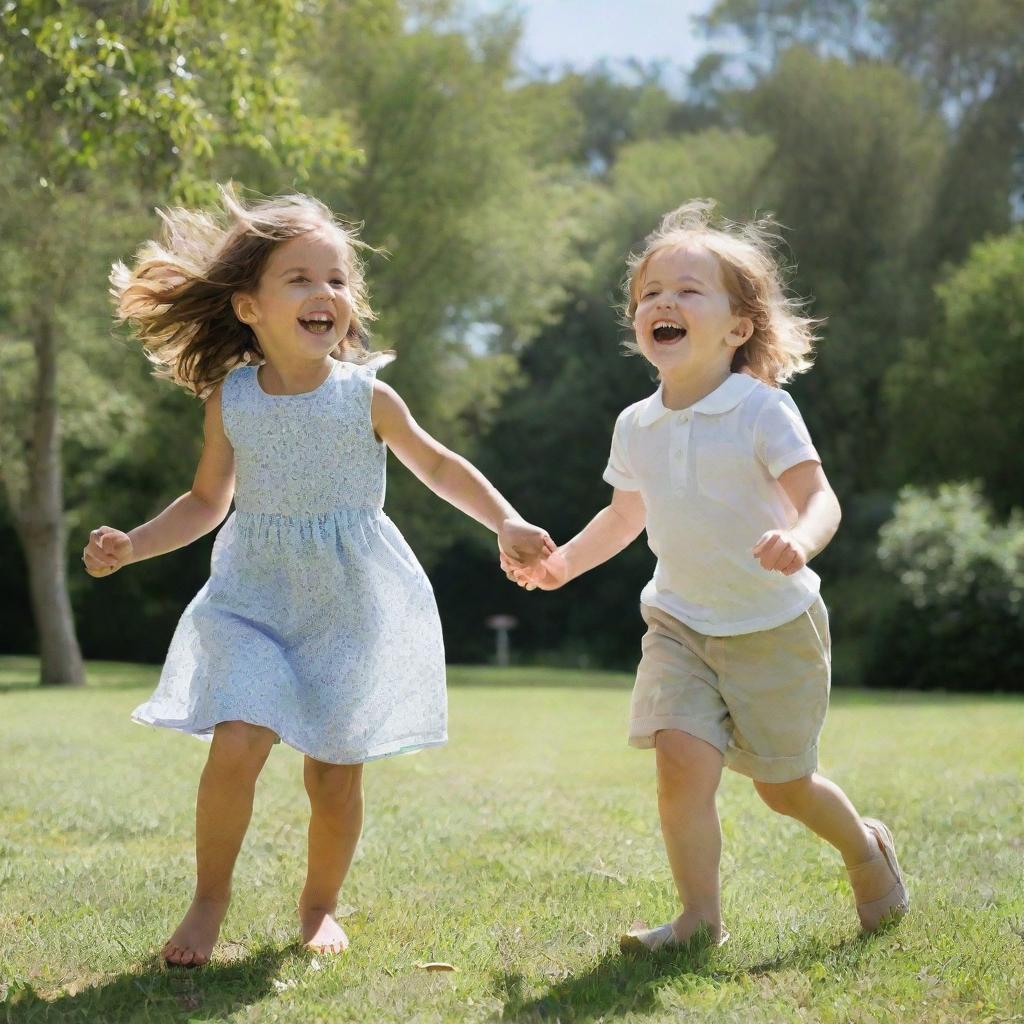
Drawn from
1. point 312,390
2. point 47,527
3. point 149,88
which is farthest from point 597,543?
point 47,527

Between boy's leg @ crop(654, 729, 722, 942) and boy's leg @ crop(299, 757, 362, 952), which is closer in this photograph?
boy's leg @ crop(654, 729, 722, 942)

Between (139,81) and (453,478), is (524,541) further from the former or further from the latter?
(139,81)

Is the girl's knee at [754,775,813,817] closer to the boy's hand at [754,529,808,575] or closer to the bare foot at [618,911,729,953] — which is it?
the bare foot at [618,911,729,953]

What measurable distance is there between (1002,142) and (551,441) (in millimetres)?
12741

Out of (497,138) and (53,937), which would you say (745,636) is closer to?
(53,937)

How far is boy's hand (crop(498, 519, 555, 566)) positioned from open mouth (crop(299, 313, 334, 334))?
0.73 m

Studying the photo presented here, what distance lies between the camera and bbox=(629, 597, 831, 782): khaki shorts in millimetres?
3918

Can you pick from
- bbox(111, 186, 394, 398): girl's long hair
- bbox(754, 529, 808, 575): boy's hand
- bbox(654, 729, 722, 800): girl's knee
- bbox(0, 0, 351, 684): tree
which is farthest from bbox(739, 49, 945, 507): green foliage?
bbox(754, 529, 808, 575): boy's hand

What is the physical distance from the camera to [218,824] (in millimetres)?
3797

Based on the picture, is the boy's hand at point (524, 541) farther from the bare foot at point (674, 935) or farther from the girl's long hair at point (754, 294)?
the bare foot at point (674, 935)

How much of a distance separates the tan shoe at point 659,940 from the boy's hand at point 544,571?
37.1 inches

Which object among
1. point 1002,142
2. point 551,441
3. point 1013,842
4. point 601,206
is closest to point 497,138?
point 601,206

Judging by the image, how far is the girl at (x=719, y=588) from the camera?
387 centimetres

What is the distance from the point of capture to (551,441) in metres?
36.4
